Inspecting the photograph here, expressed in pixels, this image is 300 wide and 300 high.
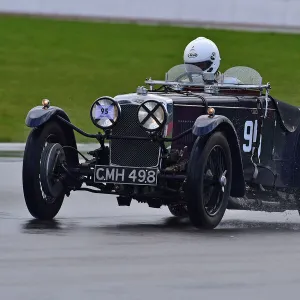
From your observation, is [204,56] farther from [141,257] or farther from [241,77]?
[141,257]

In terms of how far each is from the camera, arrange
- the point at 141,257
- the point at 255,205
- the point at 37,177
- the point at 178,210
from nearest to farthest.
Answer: the point at 141,257 < the point at 37,177 < the point at 255,205 < the point at 178,210

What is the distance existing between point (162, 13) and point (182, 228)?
18896mm

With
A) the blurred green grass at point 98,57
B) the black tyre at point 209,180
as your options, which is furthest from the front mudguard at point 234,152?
the blurred green grass at point 98,57

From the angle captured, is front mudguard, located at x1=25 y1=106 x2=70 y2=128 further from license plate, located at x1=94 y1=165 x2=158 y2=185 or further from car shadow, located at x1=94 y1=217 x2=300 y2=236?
car shadow, located at x1=94 y1=217 x2=300 y2=236

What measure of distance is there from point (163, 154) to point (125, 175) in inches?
18.4

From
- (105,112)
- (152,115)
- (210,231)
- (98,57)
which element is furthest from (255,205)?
(98,57)

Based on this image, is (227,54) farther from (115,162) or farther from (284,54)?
(115,162)

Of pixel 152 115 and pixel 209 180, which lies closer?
pixel 209 180

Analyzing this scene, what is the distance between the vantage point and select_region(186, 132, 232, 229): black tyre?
938cm

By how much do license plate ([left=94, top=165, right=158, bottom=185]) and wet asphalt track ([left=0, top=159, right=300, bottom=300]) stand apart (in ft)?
1.33

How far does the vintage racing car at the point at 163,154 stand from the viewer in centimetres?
963

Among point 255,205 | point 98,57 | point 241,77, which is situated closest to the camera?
point 255,205

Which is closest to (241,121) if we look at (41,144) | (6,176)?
(41,144)

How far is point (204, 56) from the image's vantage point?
11711mm
